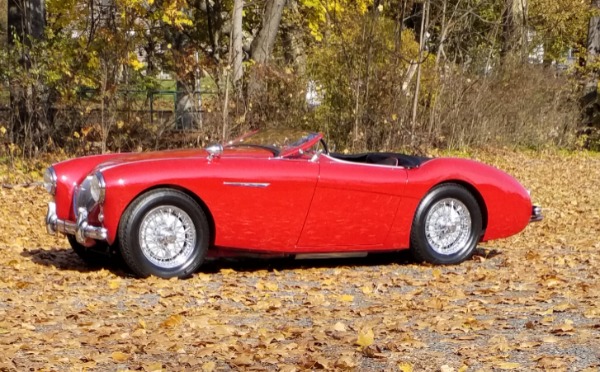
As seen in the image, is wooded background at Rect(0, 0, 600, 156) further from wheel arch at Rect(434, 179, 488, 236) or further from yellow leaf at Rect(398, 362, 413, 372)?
yellow leaf at Rect(398, 362, 413, 372)

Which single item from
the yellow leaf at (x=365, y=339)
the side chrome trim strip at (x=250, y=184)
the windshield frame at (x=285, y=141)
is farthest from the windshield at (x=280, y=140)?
the yellow leaf at (x=365, y=339)

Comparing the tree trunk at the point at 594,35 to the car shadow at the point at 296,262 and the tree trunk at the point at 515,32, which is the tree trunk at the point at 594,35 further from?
the car shadow at the point at 296,262

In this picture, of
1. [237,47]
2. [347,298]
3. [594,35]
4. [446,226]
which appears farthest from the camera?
[594,35]

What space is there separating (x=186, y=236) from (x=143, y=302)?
3.47 feet

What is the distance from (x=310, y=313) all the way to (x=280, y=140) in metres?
2.51

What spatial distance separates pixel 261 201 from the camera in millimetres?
9055

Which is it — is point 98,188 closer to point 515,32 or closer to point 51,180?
point 51,180

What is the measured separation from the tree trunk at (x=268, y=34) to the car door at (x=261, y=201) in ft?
37.5

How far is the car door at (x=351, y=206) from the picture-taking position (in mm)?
9297

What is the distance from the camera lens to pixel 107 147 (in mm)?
17547

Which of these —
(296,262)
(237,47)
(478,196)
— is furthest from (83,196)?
(237,47)

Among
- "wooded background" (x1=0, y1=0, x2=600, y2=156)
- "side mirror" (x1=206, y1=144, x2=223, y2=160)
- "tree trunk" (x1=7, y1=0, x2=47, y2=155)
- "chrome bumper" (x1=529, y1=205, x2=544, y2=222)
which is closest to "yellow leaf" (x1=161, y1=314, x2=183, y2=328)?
"side mirror" (x1=206, y1=144, x2=223, y2=160)

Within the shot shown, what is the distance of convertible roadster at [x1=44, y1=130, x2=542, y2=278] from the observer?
8750 millimetres

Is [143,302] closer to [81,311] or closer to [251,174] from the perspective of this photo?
[81,311]
